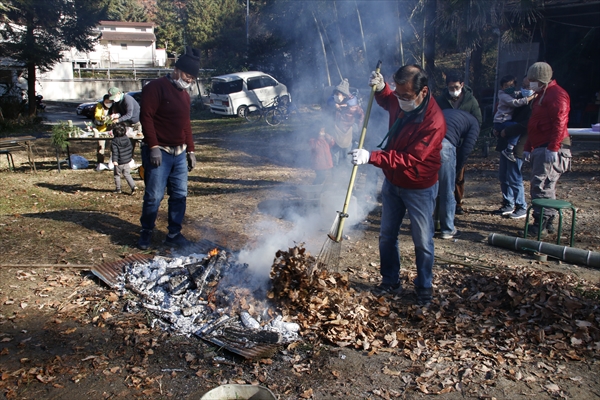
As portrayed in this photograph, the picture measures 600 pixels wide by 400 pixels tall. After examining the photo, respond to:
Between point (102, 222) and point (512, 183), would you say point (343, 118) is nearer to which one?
point (512, 183)

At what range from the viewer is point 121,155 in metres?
8.45

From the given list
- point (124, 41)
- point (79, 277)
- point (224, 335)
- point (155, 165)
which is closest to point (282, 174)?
point (155, 165)

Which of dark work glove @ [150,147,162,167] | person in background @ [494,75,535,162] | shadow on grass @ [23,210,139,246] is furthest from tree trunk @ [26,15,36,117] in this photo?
person in background @ [494,75,535,162]

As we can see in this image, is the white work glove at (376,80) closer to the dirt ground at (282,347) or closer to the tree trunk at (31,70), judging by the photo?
the dirt ground at (282,347)

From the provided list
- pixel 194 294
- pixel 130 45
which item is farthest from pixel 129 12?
pixel 194 294

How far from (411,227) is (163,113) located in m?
3.02

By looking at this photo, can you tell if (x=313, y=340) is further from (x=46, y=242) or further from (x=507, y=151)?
(x=507, y=151)

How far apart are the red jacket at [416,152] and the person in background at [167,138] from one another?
2.53 meters

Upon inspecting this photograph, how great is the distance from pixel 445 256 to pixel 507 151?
8.06ft

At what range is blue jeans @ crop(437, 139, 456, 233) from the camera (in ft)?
19.2

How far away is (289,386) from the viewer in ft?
10.9

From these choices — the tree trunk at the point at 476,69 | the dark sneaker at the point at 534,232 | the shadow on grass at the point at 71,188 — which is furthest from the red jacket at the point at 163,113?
the tree trunk at the point at 476,69

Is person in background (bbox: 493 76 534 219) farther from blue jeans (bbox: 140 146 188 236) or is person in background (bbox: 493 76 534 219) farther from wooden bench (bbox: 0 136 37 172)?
wooden bench (bbox: 0 136 37 172)

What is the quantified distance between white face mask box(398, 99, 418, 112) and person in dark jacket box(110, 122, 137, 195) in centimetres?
582
